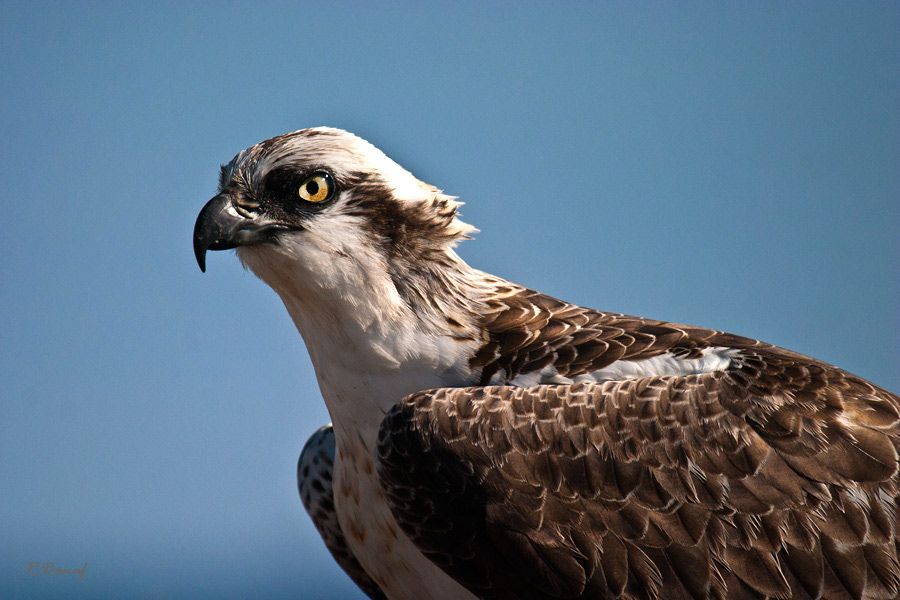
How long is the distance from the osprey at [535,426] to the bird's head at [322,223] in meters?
0.01

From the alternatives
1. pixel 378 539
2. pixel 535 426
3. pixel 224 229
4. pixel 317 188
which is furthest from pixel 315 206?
pixel 378 539

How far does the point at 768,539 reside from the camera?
375 centimetres

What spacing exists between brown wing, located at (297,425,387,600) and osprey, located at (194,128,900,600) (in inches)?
32.3

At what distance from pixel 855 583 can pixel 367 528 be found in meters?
2.38

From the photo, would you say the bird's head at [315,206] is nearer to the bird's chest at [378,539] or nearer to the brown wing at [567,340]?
the brown wing at [567,340]

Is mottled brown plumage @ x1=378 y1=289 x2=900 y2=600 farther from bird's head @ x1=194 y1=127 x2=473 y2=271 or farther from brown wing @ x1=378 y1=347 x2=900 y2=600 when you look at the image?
bird's head @ x1=194 y1=127 x2=473 y2=271

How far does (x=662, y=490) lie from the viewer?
3.80m

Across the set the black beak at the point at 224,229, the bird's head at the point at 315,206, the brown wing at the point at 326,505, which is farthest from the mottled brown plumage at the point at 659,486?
the brown wing at the point at 326,505

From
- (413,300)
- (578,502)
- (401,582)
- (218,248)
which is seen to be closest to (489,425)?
(578,502)

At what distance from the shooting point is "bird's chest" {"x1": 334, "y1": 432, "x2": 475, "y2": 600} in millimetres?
4223

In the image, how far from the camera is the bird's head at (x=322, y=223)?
4.30m

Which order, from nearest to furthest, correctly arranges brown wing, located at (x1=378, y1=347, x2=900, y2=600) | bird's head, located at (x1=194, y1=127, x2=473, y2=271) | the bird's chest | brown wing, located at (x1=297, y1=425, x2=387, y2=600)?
brown wing, located at (x1=378, y1=347, x2=900, y2=600)
the bird's chest
bird's head, located at (x1=194, y1=127, x2=473, y2=271)
brown wing, located at (x1=297, y1=425, x2=387, y2=600)

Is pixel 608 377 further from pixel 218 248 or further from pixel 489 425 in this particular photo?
pixel 218 248

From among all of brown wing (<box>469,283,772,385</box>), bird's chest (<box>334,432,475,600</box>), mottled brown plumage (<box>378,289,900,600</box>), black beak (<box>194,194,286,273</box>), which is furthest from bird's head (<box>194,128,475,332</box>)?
bird's chest (<box>334,432,475,600</box>)
